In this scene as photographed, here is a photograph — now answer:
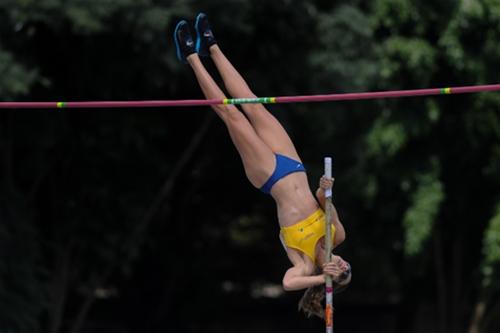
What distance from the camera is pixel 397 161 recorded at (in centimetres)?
1592

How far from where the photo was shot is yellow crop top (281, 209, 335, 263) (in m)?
7.88

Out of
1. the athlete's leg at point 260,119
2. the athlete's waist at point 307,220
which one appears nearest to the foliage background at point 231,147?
the athlete's leg at point 260,119

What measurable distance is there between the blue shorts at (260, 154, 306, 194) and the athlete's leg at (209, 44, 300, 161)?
58mm

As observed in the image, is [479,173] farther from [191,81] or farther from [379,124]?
[191,81]

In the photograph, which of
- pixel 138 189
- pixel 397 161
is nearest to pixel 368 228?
pixel 397 161

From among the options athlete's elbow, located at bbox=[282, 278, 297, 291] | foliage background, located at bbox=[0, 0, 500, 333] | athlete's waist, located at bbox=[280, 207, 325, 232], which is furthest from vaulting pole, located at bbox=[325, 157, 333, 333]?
foliage background, located at bbox=[0, 0, 500, 333]

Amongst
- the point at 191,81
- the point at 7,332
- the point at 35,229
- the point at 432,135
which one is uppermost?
the point at 191,81

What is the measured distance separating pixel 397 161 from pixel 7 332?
579 cm

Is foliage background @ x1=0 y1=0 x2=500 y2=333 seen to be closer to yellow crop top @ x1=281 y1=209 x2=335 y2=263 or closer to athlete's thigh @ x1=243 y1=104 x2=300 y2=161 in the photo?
athlete's thigh @ x1=243 y1=104 x2=300 y2=161

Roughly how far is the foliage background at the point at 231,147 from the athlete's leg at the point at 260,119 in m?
5.59

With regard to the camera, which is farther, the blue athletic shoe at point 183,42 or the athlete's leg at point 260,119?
the blue athletic shoe at point 183,42

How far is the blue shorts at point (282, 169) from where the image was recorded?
26.2ft

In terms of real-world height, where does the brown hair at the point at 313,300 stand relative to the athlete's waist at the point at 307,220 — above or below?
below

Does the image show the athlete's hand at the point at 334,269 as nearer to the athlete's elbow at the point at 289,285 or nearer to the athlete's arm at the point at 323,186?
the athlete's elbow at the point at 289,285
